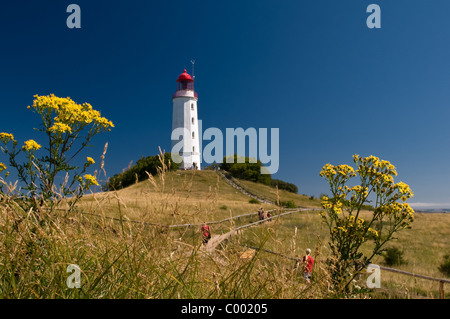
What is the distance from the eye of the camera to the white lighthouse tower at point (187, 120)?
65188 millimetres

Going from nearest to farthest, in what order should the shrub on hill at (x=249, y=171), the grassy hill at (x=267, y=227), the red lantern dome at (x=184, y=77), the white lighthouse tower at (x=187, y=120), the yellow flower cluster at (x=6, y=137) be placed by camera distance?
the grassy hill at (x=267, y=227)
the yellow flower cluster at (x=6, y=137)
the white lighthouse tower at (x=187, y=120)
the red lantern dome at (x=184, y=77)
the shrub on hill at (x=249, y=171)

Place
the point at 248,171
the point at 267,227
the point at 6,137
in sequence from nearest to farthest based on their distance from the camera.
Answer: the point at 267,227, the point at 6,137, the point at 248,171

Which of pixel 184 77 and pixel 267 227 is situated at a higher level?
pixel 184 77

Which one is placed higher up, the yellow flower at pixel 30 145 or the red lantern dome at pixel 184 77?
the red lantern dome at pixel 184 77

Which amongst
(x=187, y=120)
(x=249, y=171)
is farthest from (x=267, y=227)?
(x=249, y=171)

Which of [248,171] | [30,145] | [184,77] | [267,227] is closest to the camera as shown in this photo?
[267,227]

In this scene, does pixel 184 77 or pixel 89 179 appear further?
pixel 184 77

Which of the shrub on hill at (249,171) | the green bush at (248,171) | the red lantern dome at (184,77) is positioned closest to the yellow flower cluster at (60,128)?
the red lantern dome at (184,77)

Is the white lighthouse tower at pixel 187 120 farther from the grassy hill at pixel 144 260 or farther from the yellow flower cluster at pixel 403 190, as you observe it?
the grassy hill at pixel 144 260

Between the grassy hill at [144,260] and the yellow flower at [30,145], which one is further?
the yellow flower at [30,145]

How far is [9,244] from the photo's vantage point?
2539 millimetres

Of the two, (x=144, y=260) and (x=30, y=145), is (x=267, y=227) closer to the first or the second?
(x=144, y=260)

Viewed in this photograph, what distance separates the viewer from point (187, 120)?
214 ft

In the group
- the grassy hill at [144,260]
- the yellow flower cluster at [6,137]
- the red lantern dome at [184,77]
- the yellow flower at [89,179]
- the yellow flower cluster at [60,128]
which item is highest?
the red lantern dome at [184,77]
